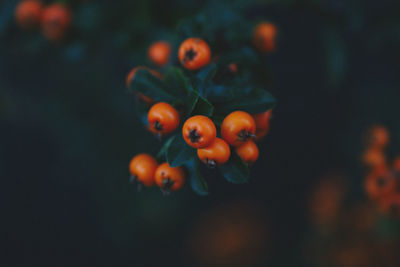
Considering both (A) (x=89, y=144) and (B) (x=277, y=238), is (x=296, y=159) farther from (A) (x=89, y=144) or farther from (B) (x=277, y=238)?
(A) (x=89, y=144)

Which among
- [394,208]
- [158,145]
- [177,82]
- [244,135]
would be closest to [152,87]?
[177,82]

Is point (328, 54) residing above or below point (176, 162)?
above

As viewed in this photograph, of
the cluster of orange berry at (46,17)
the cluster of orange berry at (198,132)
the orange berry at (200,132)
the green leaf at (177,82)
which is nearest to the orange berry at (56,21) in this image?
the cluster of orange berry at (46,17)

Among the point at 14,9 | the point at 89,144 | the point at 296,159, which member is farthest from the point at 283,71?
the point at 89,144

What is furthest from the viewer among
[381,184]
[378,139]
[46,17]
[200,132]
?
[46,17]

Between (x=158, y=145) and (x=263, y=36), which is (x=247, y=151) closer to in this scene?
(x=263, y=36)

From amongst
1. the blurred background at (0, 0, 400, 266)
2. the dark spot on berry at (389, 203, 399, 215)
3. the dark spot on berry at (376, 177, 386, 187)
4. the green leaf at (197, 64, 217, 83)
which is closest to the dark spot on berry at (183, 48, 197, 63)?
the green leaf at (197, 64, 217, 83)

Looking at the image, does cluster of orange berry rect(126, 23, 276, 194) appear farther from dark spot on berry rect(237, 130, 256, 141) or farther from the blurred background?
the blurred background
